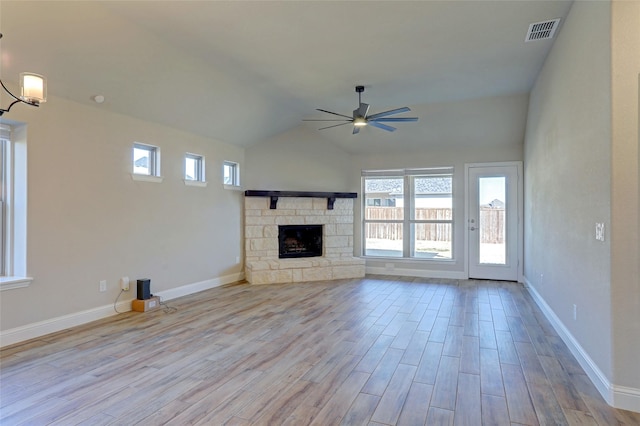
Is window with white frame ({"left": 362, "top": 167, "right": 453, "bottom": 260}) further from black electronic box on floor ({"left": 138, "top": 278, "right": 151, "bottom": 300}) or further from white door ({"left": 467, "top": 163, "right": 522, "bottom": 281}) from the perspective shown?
black electronic box on floor ({"left": 138, "top": 278, "right": 151, "bottom": 300})

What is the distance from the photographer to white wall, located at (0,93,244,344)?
3604mm

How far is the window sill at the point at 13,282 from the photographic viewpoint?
332cm

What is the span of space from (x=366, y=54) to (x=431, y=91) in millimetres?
1617

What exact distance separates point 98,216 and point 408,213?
5.36m

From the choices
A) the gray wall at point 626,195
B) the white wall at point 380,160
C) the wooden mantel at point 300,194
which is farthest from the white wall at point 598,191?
the wooden mantel at point 300,194

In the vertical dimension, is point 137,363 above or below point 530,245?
below

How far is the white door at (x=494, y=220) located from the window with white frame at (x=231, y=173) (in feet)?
14.3

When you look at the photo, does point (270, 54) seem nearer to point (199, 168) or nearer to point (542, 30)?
point (199, 168)

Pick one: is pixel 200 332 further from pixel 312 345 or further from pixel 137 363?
pixel 312 345

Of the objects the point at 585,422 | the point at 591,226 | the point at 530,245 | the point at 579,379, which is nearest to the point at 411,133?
the point at 530,245

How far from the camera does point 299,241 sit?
23.6 ft

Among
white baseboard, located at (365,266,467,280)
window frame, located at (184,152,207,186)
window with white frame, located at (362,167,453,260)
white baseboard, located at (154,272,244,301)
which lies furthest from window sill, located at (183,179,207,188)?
white baseboard, located at (365,266,467,280)

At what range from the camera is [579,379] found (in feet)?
8.82

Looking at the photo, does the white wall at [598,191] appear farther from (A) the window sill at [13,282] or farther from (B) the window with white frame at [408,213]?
(A) the window sill at [13,282]
